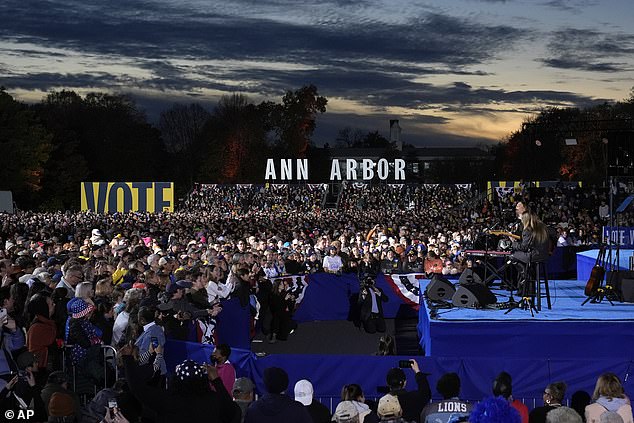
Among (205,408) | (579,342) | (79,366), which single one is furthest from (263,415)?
(579,342)

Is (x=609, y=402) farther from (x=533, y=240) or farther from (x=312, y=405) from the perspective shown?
(x=533, y=240)

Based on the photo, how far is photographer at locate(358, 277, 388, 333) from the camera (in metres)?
20.6

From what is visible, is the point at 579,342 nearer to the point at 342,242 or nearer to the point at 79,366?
the point at 79,366

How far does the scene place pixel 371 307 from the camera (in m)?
20.7

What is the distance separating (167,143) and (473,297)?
102 meters

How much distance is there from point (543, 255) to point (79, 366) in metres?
7.75

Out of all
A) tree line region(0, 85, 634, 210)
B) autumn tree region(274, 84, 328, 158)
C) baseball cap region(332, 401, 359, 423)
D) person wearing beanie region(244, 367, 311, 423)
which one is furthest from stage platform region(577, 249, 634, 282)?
autumn tree region(274, 84, 328, 158)

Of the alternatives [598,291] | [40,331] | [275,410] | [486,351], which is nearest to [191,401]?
[275,410]

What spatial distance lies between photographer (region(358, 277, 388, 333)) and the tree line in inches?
2215

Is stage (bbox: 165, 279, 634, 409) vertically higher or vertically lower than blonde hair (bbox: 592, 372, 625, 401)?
lower

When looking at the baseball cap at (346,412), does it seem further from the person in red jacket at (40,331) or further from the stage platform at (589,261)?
the stage platform at (589,261)

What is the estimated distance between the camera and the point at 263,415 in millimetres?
6871

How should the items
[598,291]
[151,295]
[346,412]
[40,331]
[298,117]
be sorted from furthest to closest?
[298,117], [598,291], [151,295], [40,331], [346,412]

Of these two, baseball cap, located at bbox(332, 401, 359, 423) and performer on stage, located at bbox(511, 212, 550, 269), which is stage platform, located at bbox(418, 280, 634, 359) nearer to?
performer on stage, located at bbox(511, 212, 550, 269)
